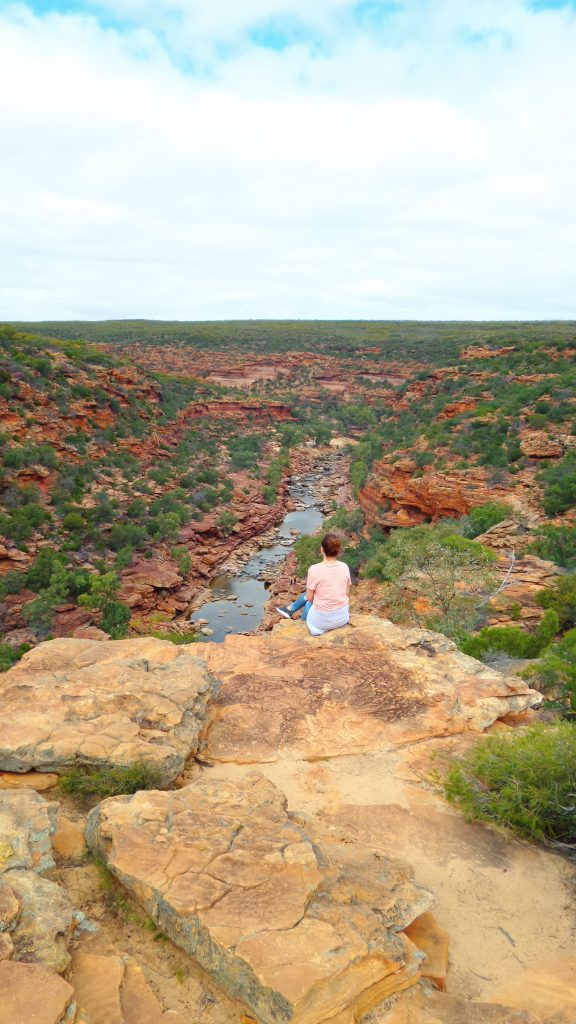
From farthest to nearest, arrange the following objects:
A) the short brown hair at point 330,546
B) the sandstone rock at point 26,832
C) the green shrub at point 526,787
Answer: the short brown hair at point 330,546, the green shrub at point 526,787, the sandstone rock at point 26,832

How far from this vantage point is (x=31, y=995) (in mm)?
2121

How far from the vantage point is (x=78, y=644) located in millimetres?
6305

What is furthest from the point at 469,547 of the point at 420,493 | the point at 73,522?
the point at 73,522

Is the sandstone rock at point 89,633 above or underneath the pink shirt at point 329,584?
underneath

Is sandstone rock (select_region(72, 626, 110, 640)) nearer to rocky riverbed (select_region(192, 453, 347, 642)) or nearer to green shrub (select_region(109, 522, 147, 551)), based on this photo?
rocky riverbed (select_region(192, 453, 347, 642))

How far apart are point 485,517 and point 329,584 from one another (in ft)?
43.3

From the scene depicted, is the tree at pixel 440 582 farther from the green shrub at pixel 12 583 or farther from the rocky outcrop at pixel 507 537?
the green shrub at pixel 12 583

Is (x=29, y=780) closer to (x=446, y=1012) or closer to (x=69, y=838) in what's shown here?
(x=69, y=838)

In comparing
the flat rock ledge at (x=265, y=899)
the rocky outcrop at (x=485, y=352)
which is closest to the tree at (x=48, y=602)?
the flat rock ledge at (x=265, y=899)

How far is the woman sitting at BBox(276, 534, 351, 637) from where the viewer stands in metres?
6.21

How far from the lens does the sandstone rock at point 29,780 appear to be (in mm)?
3941

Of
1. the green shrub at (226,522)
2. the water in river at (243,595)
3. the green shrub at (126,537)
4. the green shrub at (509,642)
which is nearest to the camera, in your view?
the green shrub at (509,642)

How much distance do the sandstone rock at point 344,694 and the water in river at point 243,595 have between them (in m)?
12.9

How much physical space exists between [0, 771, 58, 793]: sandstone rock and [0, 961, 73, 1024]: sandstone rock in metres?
1.85
